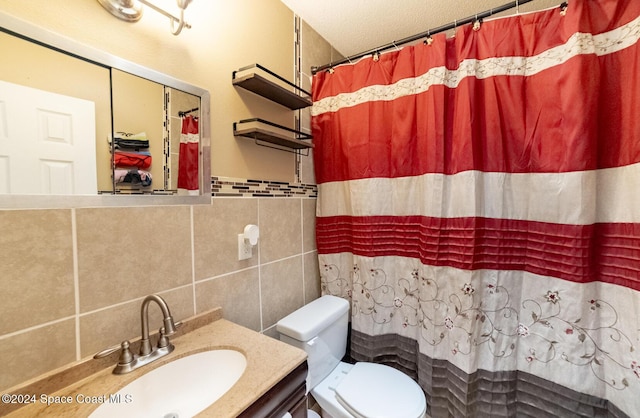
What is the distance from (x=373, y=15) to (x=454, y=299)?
161cm

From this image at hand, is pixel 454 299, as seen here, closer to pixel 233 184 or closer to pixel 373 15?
pixel 233 184

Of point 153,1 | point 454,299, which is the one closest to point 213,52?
point 153,1

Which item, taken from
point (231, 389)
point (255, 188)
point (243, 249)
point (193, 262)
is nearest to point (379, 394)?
point (231, 389)

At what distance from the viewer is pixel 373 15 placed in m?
1.45

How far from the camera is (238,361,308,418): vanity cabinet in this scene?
0.67 metres

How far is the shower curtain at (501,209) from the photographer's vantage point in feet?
3.11

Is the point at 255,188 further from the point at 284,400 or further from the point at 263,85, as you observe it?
the point at 284,400

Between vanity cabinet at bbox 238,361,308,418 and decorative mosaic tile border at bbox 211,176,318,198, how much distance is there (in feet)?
2.44

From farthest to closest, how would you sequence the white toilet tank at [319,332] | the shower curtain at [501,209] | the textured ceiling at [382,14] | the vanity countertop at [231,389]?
the textured ceiling at [382,14] → the white toilet tank at [319,332] → the shower curtain at [501,209] → the vanity countertop at [231,389]

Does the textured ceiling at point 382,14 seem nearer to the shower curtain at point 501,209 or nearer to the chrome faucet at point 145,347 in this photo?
the shower curtain at point 501,209

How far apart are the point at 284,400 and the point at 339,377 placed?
0.72m

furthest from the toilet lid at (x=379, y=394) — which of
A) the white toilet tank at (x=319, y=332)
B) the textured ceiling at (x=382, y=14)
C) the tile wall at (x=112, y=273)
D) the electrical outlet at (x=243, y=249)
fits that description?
the textured ceiling at (x=382, y=14)

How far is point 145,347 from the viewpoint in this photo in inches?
31.0

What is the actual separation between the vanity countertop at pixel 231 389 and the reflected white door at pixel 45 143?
0.51m
